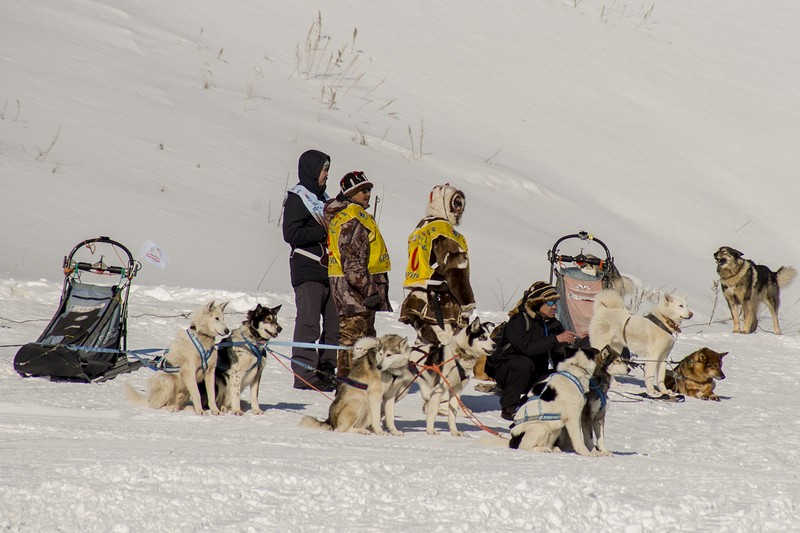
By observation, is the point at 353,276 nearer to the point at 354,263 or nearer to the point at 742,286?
the point at 354,263

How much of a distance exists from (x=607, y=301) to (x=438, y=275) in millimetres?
1965

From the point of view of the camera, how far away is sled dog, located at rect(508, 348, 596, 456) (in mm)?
5254

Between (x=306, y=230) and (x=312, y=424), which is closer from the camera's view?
(x=312, y=424)

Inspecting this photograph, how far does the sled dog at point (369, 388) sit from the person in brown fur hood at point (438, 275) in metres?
0.67

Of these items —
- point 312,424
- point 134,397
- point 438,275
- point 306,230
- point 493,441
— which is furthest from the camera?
point 306,230

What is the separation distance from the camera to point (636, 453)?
580cm

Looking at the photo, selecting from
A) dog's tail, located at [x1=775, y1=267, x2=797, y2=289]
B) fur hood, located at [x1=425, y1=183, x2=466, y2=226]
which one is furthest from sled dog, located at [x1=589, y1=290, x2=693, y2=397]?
dog's tail, located at [x1=775, y1=267, x2=797, y2=289]

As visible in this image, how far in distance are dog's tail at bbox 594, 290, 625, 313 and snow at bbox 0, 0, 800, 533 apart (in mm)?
803

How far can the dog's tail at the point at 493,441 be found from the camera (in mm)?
5445

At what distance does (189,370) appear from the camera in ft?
19.7

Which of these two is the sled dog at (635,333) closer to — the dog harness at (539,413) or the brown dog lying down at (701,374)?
the brown dog lying down at (701,374)

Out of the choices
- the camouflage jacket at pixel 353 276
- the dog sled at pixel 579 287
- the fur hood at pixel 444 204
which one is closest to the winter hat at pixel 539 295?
the fur hood at pixel 444 204

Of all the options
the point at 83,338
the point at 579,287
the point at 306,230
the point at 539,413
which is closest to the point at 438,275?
the point at 306,230

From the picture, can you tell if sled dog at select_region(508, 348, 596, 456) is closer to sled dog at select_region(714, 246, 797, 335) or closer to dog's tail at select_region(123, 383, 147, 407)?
dog's tail at select_region(123, 383, 147, 407)
